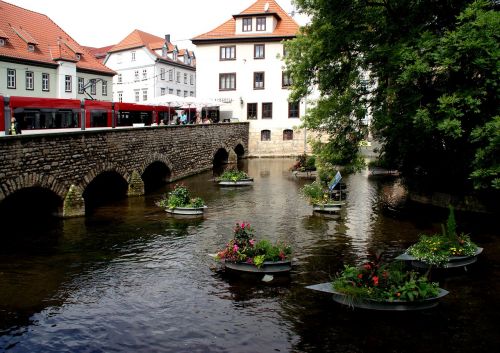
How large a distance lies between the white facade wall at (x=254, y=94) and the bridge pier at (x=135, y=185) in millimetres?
26650

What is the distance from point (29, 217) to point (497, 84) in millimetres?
20129

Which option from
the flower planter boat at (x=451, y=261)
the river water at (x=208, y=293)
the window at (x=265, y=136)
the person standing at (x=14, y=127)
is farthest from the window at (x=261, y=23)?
the flower planter boat at (x=451, y=261)

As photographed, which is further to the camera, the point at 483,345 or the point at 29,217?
the point at 29,217

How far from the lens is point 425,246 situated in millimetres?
14922

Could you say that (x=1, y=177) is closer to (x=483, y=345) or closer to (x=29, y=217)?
(x=29, y=217)

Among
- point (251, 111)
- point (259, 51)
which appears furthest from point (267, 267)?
point (259, 51)

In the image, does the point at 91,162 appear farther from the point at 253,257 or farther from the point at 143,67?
the point at 143,67

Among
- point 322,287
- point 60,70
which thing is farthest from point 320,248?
point 60,70

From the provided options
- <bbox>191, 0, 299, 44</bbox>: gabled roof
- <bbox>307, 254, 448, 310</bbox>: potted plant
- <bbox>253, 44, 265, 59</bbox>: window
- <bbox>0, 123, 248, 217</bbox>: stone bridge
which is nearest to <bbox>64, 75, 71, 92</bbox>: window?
<bbox>191, 0, 299, 44</bbox>: gabled roof

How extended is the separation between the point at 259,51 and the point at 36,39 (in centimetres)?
2243

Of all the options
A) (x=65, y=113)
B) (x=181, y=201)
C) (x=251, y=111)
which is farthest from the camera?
(x=251, y=111)

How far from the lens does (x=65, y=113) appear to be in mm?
28531

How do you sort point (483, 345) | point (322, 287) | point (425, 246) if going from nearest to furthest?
point (483, 345), point (322, 287), point (425, 246)

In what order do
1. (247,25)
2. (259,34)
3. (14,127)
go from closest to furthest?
(14,127) < (259,34) < (247,25)
